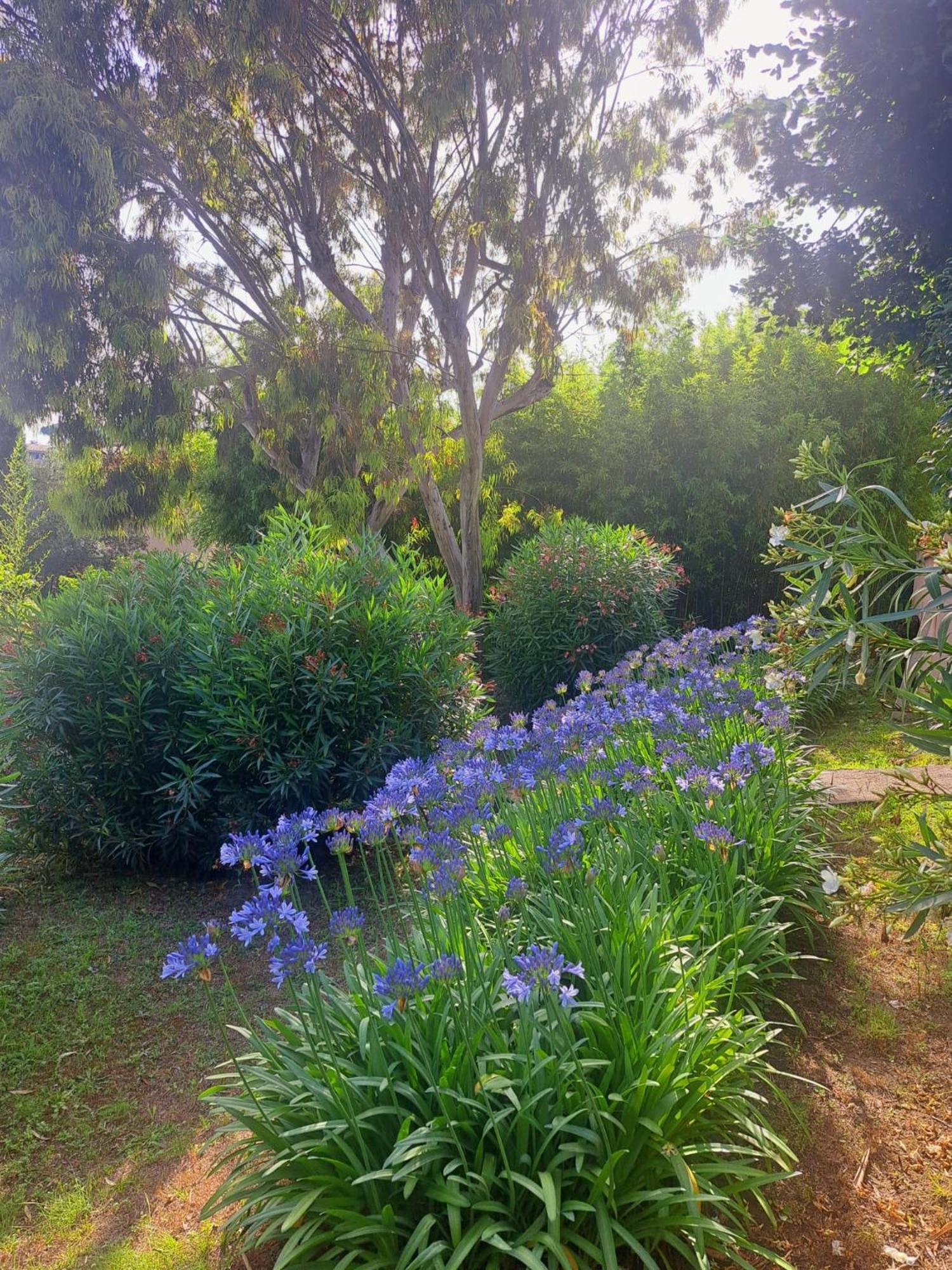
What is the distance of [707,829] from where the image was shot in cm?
216

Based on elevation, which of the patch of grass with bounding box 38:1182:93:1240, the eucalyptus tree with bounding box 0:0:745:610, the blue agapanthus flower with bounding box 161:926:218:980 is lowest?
the patch of grass with bounding box 38:1182:93:1240

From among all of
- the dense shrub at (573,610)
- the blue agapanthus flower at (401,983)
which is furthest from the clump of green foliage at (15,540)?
the blue agapanthus flower at (401,983)

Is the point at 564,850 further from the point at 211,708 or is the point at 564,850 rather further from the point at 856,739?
the point at 856,739

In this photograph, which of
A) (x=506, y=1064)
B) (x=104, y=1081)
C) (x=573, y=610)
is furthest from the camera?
(x=573, y=610)

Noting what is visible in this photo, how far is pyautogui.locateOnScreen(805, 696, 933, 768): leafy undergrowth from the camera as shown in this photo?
5609 mm

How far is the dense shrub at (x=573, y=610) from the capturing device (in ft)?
24.2

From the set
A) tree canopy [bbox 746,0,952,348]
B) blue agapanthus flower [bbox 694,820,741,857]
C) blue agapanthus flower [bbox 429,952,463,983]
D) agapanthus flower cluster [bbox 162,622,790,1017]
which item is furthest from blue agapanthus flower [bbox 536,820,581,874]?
tree canopy [bbox 746,0,952,348]

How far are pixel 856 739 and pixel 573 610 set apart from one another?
8.13ft

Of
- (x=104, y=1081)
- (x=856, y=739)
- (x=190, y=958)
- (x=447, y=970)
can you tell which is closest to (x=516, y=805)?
(x=447, y=970)

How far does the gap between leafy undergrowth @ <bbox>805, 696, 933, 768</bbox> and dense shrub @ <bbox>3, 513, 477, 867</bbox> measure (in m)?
2.77

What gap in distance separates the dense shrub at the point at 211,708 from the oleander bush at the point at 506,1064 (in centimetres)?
183

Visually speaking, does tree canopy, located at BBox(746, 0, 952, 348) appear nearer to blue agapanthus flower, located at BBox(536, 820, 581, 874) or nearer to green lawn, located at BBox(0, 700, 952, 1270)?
green lawn, located at BBox(0, 700, 952, 1270)

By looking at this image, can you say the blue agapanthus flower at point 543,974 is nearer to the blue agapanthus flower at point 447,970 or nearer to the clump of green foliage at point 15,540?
the blue agapanthus flower at point 447,970

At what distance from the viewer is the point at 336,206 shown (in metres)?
10.3
